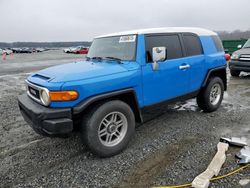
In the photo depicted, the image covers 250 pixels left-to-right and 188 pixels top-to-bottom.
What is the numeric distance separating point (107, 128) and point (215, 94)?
3289 millimetres

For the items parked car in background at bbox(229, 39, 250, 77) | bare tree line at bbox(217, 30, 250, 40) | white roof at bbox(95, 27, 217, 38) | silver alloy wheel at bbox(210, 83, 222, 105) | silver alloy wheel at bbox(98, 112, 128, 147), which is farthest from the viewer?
bare tree line at bbox(217, 30, 250, 40)

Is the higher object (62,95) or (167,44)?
A: (167,44)

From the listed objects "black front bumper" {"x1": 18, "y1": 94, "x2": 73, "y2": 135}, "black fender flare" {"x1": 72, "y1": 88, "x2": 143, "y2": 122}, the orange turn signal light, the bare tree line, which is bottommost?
"black front bumper" {"x1": 18, "y1": 94, "x2": 73, "y2": 135}

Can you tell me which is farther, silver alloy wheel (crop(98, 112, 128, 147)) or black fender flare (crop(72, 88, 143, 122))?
silver alloy wheel (crop(98, 112, 128, 147))

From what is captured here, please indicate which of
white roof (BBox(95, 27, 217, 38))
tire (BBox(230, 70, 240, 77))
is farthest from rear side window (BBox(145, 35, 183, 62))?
tire (BBox(230, 70, 240, 77))

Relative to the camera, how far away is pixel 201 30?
4902 millimetres

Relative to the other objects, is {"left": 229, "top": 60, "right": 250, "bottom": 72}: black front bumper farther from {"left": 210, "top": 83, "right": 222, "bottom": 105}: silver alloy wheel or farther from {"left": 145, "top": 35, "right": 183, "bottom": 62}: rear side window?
{"left": 145, "top": 35, "right": 183, "bottom": 62}: rear side window

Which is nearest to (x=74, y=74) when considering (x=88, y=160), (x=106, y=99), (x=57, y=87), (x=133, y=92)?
(x=57, y=87)

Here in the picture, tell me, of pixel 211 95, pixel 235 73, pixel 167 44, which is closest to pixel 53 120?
pixel 167 44

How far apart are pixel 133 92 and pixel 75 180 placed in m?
1.54

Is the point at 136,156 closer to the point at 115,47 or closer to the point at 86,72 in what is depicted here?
the point at 86,72

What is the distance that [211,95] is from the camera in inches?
204

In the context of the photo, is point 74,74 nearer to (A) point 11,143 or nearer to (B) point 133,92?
(B) point 133,92

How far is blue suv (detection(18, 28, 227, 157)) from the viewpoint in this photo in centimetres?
287
